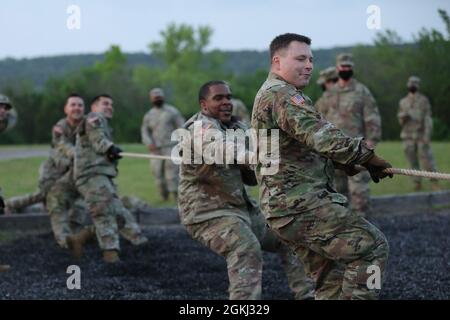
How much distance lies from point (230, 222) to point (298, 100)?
1.46m

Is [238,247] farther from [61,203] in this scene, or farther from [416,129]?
[416,129]

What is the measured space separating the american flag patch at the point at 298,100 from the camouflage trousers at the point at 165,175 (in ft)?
32.5

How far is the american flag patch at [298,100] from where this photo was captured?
554 cm

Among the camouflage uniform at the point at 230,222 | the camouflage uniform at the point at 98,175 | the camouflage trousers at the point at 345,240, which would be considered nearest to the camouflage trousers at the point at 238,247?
the camouflage uniform at the point at 230,222

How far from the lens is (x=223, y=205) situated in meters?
6.85

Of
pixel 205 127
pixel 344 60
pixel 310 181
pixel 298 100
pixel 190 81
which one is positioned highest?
pixel 344 60

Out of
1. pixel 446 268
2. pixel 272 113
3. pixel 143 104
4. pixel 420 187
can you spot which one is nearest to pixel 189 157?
pixel 272 113

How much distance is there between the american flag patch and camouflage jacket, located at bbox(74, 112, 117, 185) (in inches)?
186

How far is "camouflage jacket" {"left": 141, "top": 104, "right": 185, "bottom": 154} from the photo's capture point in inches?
627

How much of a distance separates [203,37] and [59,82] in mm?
25942

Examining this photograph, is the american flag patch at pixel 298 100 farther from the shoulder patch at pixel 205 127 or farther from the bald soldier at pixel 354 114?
the bald soldier at pixel 354 114

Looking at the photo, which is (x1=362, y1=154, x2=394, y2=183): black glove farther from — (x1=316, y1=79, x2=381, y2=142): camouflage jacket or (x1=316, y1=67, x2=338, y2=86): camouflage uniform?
(x1=316, y1=67, x2=338, y2=86): camouflage uniform

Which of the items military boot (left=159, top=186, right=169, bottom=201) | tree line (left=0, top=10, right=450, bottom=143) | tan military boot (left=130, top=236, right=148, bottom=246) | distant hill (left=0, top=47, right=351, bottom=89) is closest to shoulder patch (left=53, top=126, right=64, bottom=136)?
tan military boot (left=130, top=236, right=148, bottom=246)

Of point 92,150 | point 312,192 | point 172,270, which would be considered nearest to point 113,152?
point 92,150
